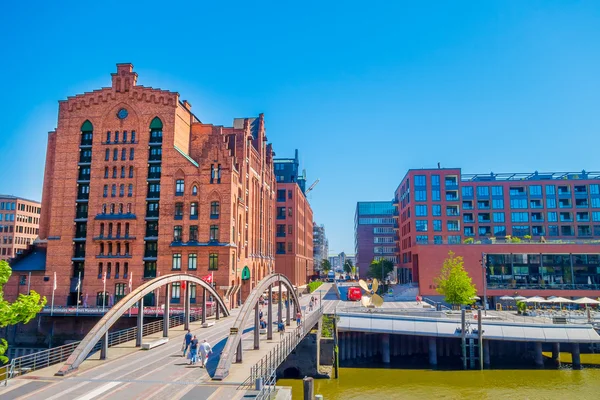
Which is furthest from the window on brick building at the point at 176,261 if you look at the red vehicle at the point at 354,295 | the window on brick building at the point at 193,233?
the red vehicle at the point at 354,295

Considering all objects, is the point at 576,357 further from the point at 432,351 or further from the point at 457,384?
the point at 457,384

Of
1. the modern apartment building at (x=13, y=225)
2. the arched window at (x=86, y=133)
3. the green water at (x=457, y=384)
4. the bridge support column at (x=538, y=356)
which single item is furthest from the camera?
the modern apartment building at (x=13, y=225)

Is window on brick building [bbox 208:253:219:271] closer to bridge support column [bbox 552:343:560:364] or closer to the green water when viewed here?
the green water

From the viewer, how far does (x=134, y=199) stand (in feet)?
199

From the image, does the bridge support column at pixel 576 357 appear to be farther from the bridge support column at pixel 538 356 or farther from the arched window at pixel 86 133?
the arched window at pixel 86 133

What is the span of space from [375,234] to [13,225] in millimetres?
104132

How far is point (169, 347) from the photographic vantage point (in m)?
29.9

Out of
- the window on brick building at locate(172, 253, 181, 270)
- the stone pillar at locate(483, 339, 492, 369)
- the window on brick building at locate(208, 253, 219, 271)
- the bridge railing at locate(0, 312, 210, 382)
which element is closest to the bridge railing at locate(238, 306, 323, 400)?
the bridge railing at locate(0, 312, 210, 382)

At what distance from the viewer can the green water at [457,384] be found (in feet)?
104

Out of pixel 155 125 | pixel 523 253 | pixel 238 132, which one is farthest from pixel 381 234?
pixel 155 125

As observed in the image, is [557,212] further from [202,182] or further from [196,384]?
[196,384]

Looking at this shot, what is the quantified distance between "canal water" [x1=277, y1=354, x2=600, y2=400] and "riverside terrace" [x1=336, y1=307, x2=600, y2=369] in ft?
7.64

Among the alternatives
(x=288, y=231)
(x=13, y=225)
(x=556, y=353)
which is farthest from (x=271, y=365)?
(x=13, y=225)

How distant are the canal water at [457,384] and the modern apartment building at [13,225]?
90.9 m
